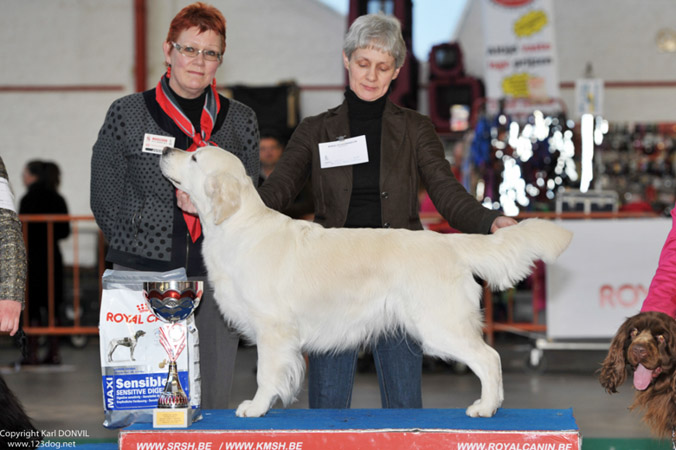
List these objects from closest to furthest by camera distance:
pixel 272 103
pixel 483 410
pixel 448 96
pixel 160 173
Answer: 1. pixel 483 410
2. pixel 160 173
3. pixel 272 103
4. pixel 448 96

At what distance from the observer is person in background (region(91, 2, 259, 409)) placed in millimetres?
2535

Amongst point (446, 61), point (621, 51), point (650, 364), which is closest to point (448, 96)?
point (446, 61)

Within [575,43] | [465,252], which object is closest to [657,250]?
[465,252]

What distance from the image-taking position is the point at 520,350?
773 centimetres

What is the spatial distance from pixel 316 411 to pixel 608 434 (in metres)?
2.65

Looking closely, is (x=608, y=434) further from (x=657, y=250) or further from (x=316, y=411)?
(x=316, y=411)

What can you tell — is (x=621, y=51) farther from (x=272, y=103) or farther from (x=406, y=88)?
(x=272, y=103)

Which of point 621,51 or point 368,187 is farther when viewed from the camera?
point 621,51

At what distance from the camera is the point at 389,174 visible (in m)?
2.54

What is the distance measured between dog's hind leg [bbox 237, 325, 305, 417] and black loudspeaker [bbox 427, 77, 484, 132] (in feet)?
30.7

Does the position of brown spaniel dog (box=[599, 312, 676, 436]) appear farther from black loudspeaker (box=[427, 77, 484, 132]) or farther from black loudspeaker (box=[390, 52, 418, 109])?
black loudspeaker (box=[427, 77, 484, 132])

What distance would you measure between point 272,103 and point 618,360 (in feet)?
29.3

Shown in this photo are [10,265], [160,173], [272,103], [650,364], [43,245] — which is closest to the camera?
[10,265]

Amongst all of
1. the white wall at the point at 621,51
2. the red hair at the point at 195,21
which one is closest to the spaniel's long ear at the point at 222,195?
the red hair at the point at 195,21
